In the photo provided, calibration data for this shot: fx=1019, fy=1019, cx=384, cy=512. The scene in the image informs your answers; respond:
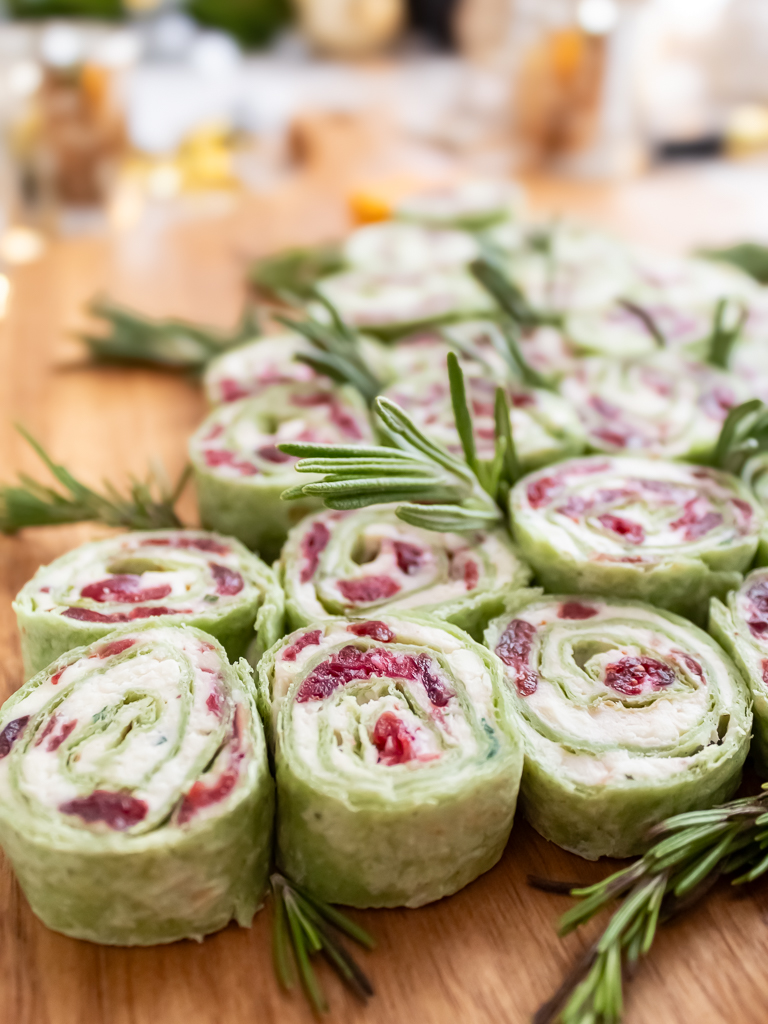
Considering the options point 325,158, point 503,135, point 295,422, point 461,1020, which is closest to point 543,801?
point 461,1020

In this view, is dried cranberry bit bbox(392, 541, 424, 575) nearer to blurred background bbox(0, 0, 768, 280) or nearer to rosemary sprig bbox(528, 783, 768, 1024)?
rosemary sprig bbox(528, 783, 768, 1024)

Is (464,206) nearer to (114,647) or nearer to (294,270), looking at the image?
(294,270)

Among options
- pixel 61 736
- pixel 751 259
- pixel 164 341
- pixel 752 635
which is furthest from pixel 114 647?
pixel 751 259

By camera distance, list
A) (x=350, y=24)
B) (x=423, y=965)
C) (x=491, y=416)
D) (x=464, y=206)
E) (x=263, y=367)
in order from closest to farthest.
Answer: (x=423, y=965)
(x=491, y=416)
(x=263, y=367)
(x=464, y=206)
(x=350, y=24)

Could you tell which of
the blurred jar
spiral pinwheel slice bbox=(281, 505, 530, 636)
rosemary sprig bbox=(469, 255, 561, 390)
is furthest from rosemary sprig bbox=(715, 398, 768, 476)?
the blurred jar

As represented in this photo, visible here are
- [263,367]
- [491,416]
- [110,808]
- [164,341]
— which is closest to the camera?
[110,808]

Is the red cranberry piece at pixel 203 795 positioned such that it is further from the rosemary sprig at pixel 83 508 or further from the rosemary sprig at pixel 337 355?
the rosemary sprig at pixel 337 355

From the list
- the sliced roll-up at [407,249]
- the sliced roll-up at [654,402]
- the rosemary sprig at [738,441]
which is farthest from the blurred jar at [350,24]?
the rosemary sprig at [738,441]
